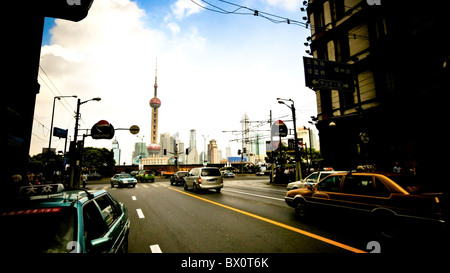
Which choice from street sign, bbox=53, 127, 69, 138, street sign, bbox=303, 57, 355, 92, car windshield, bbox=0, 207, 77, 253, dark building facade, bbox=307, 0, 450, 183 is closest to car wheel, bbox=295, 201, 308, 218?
car windshield, bbox=0, 207, 77, 253

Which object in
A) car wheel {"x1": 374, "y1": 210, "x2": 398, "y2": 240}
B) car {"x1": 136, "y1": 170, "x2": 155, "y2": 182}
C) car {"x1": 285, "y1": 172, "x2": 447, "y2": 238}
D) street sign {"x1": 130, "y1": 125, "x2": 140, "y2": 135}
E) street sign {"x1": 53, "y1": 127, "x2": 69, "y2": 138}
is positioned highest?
street sign {"x1": 130, "y1": 125, "x2": 140, "y2": 135}

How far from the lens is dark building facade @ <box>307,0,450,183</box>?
40.0ft

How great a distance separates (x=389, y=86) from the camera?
593 inches

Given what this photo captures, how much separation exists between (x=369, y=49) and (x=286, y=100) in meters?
7.97

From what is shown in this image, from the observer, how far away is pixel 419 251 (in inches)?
151

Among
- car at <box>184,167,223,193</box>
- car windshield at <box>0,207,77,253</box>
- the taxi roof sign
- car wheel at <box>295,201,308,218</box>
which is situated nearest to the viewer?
car windshield at <box>0,207,77,253</box>

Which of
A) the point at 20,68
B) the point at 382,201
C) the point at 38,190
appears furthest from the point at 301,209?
the point at 20,68

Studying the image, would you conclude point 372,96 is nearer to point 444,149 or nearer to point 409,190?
point 444,149

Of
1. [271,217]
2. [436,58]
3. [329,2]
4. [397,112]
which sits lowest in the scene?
[271,217]

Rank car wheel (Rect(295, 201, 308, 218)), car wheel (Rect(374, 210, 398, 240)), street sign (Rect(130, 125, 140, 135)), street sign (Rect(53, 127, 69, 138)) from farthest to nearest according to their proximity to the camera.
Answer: street sign (Rect(130, 125, 140, 135))
street sign (Rect(53, 127, 69, 138))
car wheel (Rect(295, 201, 308, 218))
car wheel (Rect(374, 210, 398, 240))

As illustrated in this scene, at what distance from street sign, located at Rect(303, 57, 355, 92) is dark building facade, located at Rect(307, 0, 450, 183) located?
0.85 m

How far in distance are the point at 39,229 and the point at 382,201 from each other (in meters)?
6.30

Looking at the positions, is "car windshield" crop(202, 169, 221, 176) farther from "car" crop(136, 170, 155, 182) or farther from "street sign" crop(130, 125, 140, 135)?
"car" crop(136, 170, 155, 182)
